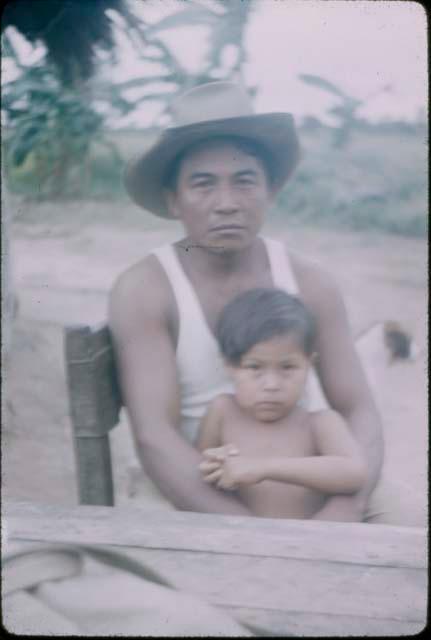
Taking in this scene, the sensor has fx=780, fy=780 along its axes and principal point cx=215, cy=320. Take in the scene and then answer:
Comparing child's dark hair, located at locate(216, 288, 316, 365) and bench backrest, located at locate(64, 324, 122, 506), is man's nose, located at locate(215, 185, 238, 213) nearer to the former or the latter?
child's dark hair, located at locate(216, 288, 316, 365)

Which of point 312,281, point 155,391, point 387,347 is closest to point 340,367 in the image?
point 312,281

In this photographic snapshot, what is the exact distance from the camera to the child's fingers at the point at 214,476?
1.55 metres

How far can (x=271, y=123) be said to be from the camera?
164 centimetres

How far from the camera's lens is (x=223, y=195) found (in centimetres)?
161

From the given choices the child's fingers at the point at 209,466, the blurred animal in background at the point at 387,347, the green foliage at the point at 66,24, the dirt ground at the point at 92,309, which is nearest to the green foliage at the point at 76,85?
the green foliage at the point at 66,24

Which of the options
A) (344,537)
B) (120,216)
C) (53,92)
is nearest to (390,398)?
(120,216)

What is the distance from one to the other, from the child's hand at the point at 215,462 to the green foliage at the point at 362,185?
6.70 ft

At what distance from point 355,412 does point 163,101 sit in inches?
32.7

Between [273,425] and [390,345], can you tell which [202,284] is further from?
[390,345]

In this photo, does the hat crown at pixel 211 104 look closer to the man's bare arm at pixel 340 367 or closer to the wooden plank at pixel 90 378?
the man's bare arm at pixel 340 367

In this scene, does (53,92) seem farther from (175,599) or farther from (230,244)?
(175,599)

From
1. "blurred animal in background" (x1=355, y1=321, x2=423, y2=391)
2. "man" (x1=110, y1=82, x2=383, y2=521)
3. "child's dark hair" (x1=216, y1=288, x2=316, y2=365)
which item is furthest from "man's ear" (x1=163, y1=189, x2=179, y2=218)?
"blurred animal in background" (x1=355, y1=321, x2=423, y2=391)

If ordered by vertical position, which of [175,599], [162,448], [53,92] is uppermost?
[53,92]

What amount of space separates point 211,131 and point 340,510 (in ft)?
2.68
